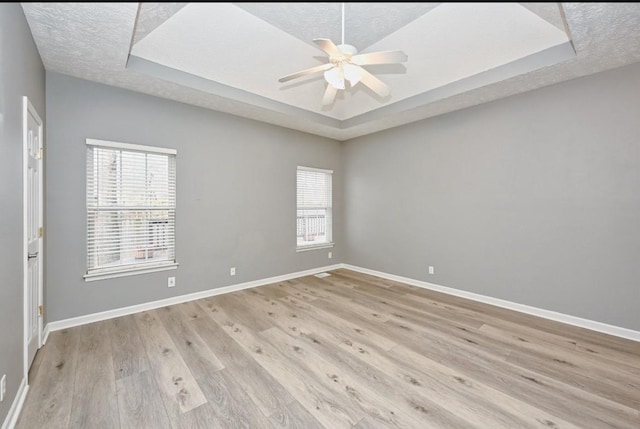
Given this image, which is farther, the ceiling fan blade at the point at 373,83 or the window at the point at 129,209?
the window at the point at 129,209

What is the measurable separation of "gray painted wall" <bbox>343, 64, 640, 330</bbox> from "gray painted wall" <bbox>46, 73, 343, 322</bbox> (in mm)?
1853

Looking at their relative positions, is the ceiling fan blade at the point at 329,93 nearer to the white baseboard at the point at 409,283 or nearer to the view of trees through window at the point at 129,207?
the view of trees through window at the point at 129,207

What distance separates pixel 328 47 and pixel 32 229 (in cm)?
295

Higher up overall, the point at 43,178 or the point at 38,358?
the point at 43,178

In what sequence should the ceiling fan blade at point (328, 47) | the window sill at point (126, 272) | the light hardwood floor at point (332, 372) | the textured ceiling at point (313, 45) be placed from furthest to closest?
the window sill at point (126, 272) → the textured ceiling at point (313, 45) → the ceiling fan blade at point (328, 47) → the light hardwood floor at point (332, 372)

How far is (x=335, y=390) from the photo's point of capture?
2.11 metres

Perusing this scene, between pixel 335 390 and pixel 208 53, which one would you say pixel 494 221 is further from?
pixel 208 53

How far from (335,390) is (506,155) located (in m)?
3.54

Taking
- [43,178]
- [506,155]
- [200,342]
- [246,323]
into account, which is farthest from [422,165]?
[43,178]

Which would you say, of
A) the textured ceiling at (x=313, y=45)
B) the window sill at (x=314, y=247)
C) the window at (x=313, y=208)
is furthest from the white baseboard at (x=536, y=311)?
the textured ceiling at (x=313, y=45)

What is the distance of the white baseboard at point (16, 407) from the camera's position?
5.63 feet

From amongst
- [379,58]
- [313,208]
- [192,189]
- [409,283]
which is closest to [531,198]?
[409,283]

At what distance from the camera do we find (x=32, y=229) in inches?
97.8

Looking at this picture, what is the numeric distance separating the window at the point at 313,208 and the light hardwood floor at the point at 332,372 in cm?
211
